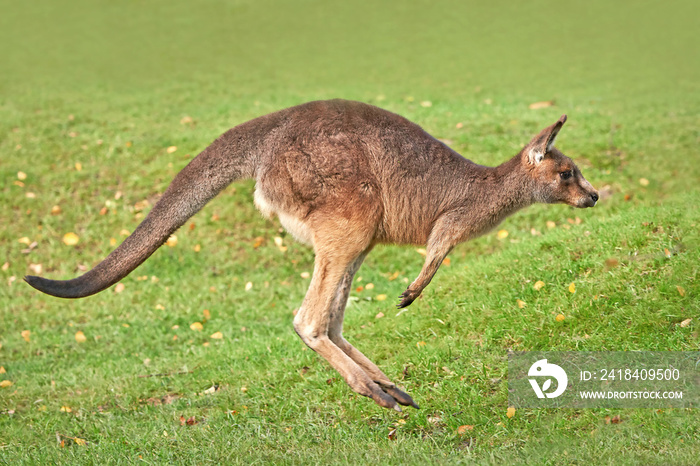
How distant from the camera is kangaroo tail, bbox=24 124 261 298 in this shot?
177 inches

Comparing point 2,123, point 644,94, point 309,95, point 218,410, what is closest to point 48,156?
point 2,123

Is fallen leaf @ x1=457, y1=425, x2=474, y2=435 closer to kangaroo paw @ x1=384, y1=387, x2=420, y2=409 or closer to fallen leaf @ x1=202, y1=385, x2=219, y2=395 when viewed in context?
kangaroo paw @ x1=384, y1=387, x2=420, y2=409

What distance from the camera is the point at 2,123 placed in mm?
12977

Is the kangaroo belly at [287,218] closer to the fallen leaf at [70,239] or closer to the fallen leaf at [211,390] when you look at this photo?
the fallen leaf at [211,390]

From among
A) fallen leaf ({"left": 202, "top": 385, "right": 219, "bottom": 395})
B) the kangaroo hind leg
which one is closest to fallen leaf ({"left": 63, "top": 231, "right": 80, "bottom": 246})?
fallen leaf ({"left": 202, "top": 385, "right": 219, "bottom": 395})

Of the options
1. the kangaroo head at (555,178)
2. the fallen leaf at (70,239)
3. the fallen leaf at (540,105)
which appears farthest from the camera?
the fallen leaf at (540,105)

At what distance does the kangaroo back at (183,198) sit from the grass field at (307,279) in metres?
1.36

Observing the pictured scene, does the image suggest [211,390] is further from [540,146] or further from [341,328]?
[540,146]

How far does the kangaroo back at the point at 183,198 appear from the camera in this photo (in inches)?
178

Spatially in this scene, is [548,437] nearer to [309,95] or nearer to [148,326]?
[148,326]

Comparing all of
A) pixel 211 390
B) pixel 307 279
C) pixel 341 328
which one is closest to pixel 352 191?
pixel 341 328

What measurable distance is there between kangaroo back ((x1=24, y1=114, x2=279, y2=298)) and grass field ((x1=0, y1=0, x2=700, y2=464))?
1.36m

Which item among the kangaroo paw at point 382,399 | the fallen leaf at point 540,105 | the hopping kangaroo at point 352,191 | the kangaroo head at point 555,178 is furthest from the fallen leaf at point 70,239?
the fallen leaf at point 540,105

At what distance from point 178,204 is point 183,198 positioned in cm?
5
